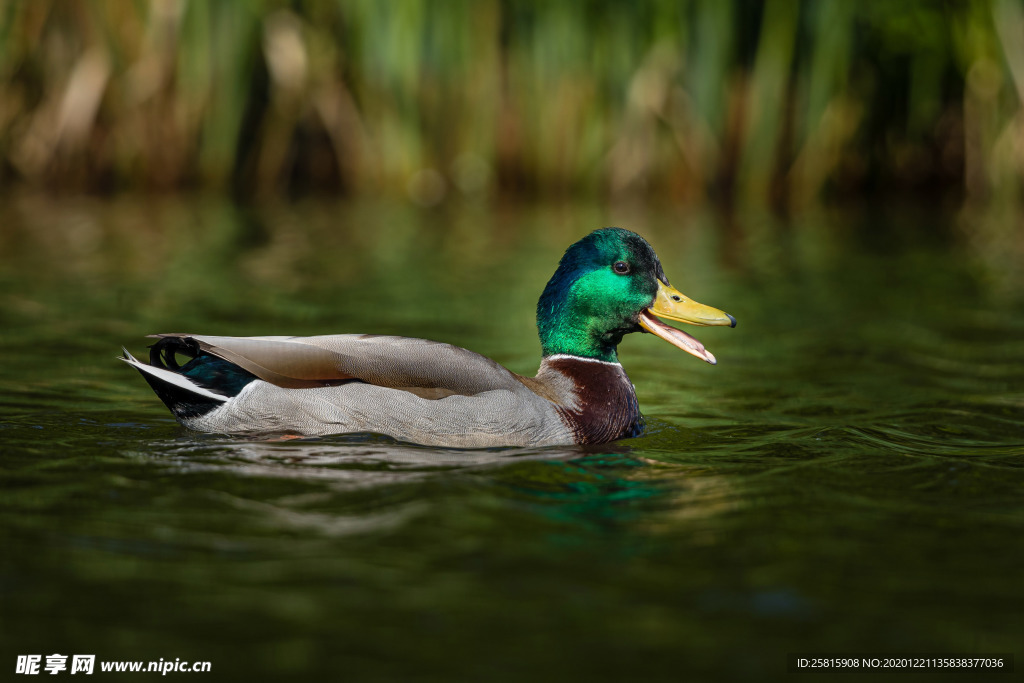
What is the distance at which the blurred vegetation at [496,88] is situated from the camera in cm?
1283

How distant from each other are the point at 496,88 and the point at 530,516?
10.0 m

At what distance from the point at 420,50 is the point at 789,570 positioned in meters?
10.7

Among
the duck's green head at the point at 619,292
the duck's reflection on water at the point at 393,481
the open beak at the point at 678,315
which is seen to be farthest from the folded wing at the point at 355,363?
the open beak at the point at 678,315

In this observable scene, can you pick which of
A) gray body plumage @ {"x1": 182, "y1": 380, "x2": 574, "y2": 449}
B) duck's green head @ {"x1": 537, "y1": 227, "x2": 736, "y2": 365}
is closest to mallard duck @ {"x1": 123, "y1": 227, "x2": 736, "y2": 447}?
gray body plumage @ {"x1": 182, "y1": 380, "x2": 574, "y2": 449}

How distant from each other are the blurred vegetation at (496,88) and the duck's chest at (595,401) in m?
8.13

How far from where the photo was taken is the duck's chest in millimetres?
5438

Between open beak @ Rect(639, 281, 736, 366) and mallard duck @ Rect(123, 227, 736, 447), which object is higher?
open beak @ Rect(639, 281, 736, 366)

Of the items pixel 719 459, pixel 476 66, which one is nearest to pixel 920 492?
pixel 719 459

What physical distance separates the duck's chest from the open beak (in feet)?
0.86

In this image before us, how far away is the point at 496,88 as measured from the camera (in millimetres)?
13570

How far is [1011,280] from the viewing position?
10477mm

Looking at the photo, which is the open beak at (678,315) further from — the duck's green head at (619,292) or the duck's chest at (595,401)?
the duck's chest at (595,401)

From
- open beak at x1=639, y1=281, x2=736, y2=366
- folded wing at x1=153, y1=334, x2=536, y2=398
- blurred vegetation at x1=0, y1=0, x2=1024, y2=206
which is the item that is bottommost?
folded wing at x1=153, y1=334, x2=536, y2=398

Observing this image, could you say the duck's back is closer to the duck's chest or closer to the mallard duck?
the mallard duck
